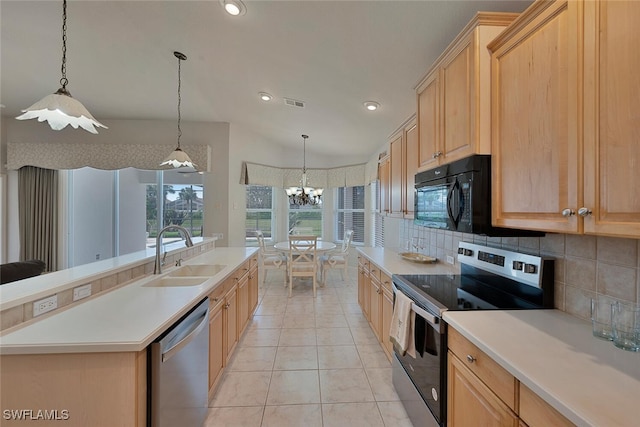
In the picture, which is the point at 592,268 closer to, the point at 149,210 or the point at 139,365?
the point at 139,365

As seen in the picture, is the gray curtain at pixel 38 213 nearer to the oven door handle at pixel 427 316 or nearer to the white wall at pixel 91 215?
the white wall at pixel 91 215

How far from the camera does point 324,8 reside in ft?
5.64

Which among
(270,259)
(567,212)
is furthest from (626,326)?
(270,259)

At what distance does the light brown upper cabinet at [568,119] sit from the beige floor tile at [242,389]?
2.03 metres

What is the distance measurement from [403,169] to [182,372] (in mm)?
2437

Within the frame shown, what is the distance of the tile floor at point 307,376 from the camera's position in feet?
5.80

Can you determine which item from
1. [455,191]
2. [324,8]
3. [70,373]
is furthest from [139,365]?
[324,8]

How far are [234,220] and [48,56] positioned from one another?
2.95 metres

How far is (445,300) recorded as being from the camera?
1469 mm

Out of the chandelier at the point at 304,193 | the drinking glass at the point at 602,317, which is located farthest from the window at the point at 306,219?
the drinking glass at the point at 602,317

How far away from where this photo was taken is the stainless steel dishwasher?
1.12 metres

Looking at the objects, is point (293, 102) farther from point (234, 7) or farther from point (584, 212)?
point (584, 212)

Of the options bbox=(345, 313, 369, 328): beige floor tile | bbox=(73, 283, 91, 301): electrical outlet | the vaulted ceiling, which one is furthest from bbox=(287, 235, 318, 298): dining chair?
bbox=(73, 283, 91, 301): electrical outlet

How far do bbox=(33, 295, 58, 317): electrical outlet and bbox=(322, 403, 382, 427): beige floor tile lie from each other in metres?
1.70
